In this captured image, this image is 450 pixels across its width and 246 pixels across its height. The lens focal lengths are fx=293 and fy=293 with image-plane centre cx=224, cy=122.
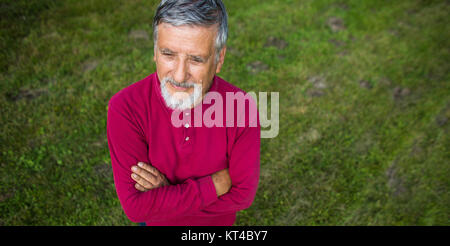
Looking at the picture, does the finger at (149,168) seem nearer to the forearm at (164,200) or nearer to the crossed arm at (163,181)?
the crossed arm at (163,181)

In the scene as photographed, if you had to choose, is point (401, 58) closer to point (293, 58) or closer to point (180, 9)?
point (293, 58)

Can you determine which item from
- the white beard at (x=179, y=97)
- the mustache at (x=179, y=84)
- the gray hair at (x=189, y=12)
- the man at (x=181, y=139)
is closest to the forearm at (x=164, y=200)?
the man at (x=181, y=139)

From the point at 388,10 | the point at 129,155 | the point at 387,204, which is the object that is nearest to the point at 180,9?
the point at 129,155

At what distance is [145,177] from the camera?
74.5 inches

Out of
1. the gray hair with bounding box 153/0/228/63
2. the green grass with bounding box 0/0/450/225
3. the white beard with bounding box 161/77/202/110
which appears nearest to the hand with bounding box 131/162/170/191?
the white beard with bounding box 161/77/202/110

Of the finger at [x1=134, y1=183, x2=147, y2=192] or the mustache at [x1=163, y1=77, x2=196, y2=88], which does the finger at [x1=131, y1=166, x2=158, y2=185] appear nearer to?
the finger at [x1=134, y1=183, x2=147, y2=192]

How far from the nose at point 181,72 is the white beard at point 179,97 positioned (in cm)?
5

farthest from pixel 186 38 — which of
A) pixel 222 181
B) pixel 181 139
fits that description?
pixel 222 181

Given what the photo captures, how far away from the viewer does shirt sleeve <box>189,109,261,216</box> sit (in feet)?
6.46

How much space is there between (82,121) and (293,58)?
3.68m

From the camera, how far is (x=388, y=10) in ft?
22.5

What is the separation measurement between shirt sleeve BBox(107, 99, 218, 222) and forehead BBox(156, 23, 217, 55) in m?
0.50

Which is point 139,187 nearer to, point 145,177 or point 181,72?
point 145,177

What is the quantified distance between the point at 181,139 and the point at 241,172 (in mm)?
472
